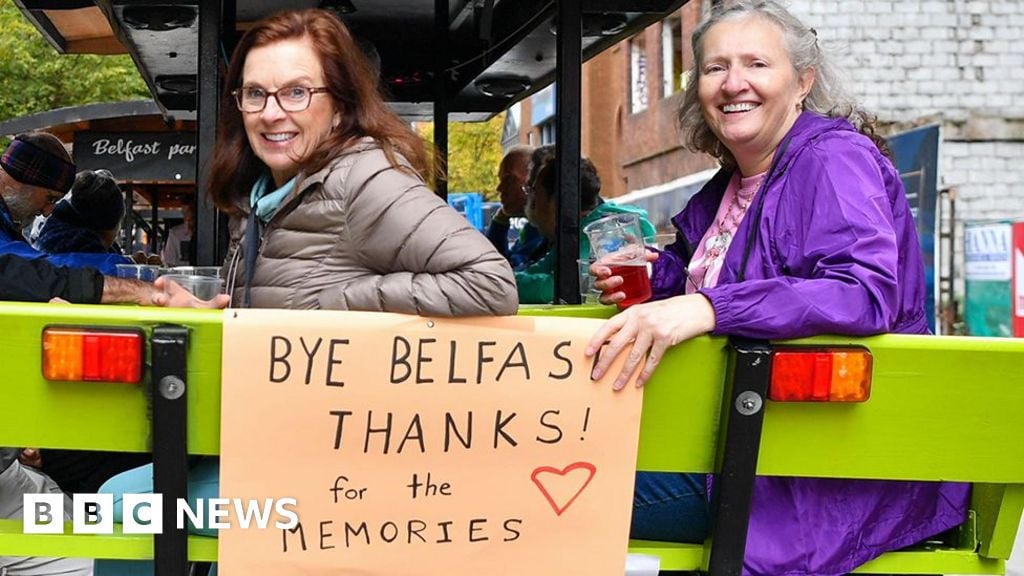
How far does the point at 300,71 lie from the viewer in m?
2.67

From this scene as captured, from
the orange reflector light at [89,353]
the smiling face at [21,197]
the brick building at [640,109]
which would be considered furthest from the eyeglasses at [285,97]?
the brick building at [640,109]

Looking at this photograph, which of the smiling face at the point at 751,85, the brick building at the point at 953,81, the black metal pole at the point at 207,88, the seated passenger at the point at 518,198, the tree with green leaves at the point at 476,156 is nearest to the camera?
the smiling face at the point at 751,85

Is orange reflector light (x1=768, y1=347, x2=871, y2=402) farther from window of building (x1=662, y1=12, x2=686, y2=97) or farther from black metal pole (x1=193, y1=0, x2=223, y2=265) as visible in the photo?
window of building (x1=662, y1=12, x2=686, y2=97)

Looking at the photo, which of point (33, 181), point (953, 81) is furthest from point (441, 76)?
point (953, 81)

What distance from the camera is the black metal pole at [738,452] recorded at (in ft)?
7.25

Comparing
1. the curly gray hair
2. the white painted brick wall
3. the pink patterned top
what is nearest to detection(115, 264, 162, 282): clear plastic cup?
the pink patterned top

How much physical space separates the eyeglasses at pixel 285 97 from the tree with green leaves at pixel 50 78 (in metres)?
22.6

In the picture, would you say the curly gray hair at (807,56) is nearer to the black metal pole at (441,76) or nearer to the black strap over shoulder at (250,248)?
the black strap over shoulder at (250,248)

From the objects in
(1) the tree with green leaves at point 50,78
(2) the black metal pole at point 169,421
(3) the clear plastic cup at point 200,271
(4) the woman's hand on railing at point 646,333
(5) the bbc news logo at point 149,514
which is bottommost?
(5) the bbc news logo at point 149,514

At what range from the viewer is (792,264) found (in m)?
2.49

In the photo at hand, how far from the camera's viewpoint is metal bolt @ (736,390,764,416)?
2.21m

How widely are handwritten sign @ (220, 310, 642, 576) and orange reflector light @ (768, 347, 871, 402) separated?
0.29 meters

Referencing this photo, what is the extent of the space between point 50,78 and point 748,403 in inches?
1032

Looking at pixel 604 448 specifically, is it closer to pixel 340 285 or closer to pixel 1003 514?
pixel 340 285
